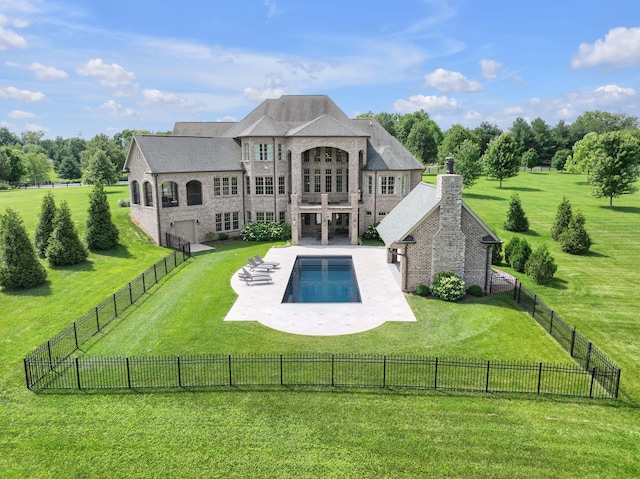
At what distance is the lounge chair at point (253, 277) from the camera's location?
1088 inches

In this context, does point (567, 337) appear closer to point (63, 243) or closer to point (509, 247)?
point (509, 247)

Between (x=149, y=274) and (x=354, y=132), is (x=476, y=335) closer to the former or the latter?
(x=149, y=274)

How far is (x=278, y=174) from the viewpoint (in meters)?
41.3

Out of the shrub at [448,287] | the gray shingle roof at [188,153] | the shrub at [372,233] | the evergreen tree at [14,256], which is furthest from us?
the shrub at [372,233]

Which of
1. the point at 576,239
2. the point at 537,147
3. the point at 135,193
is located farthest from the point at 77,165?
the point at 537,147

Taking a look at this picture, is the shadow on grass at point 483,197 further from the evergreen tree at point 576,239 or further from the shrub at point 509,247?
the shrub at point 509,247

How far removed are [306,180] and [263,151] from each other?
534 cm

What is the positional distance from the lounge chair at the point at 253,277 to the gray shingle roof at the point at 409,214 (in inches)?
312

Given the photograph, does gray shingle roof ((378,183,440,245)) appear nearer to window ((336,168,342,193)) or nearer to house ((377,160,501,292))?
house ((377,160,501,292))

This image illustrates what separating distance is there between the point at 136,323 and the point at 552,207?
49081 mm

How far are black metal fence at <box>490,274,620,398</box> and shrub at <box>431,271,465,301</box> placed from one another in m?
2.86

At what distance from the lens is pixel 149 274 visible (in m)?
28.7

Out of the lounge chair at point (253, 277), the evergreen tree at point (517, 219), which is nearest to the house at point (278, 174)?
the evergreen tree at point (517, 219)

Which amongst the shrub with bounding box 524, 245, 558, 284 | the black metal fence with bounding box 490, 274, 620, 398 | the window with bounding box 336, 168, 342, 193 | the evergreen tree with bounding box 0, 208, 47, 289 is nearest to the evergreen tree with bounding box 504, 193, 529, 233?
the shrub with bounding box 524, 245, 558, 284
